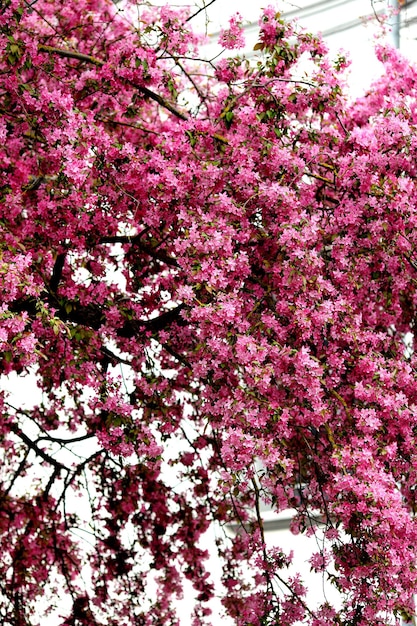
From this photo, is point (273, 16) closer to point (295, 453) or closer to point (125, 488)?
point (295, 453)

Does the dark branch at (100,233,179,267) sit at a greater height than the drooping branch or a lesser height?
greater

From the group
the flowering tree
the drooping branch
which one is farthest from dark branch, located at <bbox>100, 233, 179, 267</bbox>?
the drooping branch

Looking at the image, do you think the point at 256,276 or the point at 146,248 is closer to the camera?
the point at 256,276

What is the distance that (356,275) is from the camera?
3322mm

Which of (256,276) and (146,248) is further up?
(146,248)

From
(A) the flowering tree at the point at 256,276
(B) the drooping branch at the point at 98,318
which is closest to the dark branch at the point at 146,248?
(A) the flowering tree at the point at 256,276

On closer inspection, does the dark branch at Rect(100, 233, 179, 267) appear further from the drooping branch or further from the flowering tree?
the drooping branch

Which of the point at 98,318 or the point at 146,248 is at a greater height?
the point at 146,248

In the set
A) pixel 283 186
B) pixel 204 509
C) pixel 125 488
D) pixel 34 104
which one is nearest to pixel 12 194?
pixel 34 104

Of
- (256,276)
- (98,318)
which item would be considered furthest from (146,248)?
(256,276)

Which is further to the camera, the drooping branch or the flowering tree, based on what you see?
the drooping branch

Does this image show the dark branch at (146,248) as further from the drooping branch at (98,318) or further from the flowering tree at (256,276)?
the drooping branch at (98,318)

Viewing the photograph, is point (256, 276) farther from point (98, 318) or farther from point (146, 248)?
point (98, 318)

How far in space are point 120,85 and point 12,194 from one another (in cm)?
56
